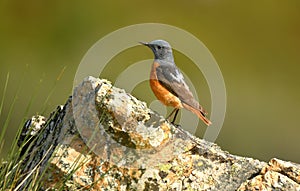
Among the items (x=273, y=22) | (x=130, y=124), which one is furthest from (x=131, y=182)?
(x=273, y=22)

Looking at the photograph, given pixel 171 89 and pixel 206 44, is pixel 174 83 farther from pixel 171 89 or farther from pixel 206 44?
pixel 206 44

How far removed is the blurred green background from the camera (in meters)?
22.2

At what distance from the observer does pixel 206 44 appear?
29.3 m

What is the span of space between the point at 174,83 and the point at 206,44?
21190 millimetres

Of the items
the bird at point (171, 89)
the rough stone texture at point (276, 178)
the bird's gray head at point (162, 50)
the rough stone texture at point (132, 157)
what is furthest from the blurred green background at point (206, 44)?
the rough stone texture at point (276, 178)

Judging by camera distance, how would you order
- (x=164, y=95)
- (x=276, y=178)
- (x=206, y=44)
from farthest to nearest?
(x=206, y=44), (x=164, y=95), (x=276, y=178)

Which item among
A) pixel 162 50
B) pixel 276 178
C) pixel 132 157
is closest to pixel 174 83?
pixel 162 50

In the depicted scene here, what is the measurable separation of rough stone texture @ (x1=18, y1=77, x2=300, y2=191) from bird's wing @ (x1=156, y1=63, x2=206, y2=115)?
4.83ft

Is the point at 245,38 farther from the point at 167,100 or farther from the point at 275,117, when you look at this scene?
the point at 167,100

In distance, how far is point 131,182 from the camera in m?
6.34

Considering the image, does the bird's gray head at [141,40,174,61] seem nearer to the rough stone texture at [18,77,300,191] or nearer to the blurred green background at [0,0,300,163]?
the rough stone texture at [18,77,300,191]

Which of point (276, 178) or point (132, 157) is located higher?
point (276, 178)

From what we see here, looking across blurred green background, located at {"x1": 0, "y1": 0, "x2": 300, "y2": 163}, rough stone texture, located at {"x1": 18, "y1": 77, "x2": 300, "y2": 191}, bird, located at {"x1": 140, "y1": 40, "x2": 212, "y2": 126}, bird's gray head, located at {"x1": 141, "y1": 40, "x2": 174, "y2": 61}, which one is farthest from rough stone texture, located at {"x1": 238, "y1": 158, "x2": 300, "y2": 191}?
blurred green background, located at {"x1": 0, "y1": 0, "x2": 300, "y2": 163}

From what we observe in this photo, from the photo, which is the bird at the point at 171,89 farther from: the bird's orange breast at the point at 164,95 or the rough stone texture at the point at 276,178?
the rough stone texture at the point at 276,178
